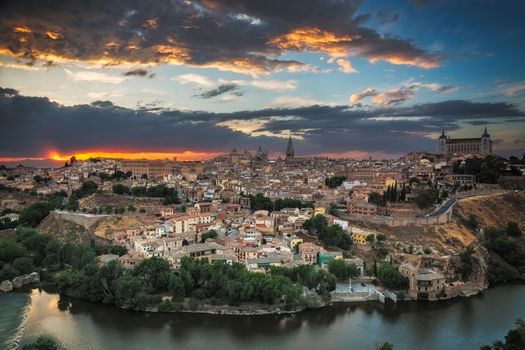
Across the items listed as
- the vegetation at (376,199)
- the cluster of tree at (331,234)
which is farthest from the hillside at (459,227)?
the vegetation at (376,199)

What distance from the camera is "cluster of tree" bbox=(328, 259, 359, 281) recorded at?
438 inches

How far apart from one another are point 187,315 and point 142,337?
47.8 inches

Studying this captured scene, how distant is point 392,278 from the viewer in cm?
1098

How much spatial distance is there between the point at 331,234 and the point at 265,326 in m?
4.96

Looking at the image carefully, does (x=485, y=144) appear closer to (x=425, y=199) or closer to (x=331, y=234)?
(x=425, y=199)

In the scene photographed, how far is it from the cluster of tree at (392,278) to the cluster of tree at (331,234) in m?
2.12

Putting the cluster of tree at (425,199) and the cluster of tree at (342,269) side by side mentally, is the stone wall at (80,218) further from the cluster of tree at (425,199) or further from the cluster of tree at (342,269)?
the cluster of tree at (425,199)

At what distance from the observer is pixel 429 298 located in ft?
35.3

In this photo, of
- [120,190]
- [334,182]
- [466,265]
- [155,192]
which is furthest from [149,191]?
[466,265]

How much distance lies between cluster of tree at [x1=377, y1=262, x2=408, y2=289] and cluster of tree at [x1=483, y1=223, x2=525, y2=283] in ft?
9.88

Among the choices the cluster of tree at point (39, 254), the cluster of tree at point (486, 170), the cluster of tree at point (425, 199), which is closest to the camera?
the cluster of tree at point (39, 254)

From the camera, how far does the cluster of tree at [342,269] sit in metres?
11.1

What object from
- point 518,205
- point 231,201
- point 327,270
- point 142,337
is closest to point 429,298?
point 327,270

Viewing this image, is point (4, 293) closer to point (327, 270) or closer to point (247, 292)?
point (247, 292)
